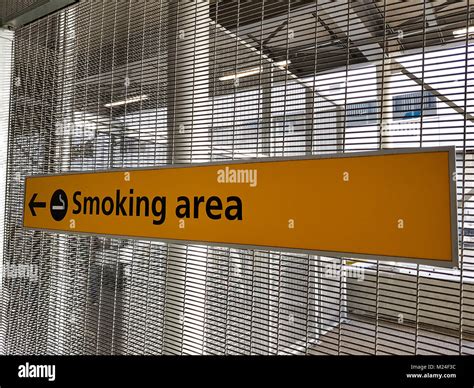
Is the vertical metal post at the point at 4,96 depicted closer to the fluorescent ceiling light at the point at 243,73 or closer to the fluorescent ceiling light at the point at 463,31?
the fluorescent ceiling light at the point at 243,73

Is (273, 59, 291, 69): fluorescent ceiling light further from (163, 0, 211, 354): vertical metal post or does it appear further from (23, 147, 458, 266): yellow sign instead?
(23, 147, 458, 266): yellow sign

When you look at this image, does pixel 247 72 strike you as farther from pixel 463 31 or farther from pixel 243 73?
pixel 463 31

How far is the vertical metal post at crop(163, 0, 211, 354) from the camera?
2277mm

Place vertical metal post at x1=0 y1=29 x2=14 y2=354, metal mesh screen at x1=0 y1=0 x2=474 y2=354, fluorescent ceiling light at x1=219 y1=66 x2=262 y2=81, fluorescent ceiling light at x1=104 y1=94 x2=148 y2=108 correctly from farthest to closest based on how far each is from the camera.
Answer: vertical metal post at x1=0 y1=29 x2=14 y2=354, fluorescent ceiling light at x1=104 y1=94 x2=148 y2=108, fluorescent ceiling light at x1=219 y1=66 x2=262 y2=81, metal mesh screen at x1=0 y1=0 x2=474 y2=354

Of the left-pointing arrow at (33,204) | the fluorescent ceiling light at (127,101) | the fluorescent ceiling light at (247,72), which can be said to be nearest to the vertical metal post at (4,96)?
the left-pointing arrow at (33,204)

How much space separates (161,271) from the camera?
240 centimetres

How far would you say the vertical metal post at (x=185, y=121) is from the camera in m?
2.28

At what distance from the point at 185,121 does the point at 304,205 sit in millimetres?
960

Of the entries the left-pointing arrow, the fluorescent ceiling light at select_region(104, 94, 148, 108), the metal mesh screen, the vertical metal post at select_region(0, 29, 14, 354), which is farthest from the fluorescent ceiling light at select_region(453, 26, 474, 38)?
the vertical metal post at select_region(0, 29, 14, 354)

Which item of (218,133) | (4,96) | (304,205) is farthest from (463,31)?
(4,96)

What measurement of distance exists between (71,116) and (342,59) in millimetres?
2096

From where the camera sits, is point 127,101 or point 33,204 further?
point 33,204

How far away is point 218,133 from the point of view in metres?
2.22

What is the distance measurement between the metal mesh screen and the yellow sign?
13 cm
